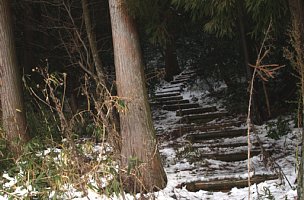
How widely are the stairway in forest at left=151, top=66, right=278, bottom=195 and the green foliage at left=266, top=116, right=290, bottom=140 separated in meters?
0.45

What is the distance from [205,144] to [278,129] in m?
1.62

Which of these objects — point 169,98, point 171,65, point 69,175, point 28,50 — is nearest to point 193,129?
point 169,98

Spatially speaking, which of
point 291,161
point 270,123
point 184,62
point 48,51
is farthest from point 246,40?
point 184,62

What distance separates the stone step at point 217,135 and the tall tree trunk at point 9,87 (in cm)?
373

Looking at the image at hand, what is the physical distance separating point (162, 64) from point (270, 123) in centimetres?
981

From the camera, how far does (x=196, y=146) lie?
747 cm

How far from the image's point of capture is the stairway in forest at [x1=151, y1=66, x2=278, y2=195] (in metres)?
5.39

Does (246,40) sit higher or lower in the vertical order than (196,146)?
higher

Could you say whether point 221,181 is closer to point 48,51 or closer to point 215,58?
point 48,51

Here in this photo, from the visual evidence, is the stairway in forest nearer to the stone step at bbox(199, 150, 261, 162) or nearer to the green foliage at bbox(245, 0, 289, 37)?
the stone step at bbox(199, 150, 261, 162)

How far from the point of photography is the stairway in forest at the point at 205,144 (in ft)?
17.7

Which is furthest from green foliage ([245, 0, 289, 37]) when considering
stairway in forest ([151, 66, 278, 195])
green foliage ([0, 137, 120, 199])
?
green foliage ([0, 137, 120, 199])

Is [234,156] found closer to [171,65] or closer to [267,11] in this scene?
[267,11]

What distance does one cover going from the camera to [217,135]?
8023mm
